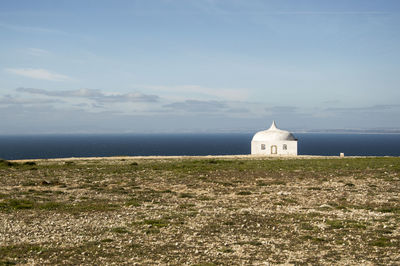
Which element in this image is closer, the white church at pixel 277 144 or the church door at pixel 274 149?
the white church at pixel 277 144

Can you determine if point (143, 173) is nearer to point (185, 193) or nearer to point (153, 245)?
point (185, 193)

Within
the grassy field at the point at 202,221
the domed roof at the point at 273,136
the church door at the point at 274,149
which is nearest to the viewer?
the grassy field at the point at 202,221

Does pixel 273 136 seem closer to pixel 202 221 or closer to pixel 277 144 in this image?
pixel 277 144

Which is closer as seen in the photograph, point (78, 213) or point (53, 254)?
point (53, 254)

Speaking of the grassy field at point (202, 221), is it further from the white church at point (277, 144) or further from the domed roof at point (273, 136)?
the domed roof at point (273, 136)

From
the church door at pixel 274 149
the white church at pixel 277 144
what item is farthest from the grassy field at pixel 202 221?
the church door at pixel 274 149

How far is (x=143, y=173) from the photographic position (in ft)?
130

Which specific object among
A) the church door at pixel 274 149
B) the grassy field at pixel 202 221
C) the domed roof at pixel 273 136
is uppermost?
the domed roof at pixel 273 136

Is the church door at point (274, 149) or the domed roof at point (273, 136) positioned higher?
the domed roof at point (273, 136)

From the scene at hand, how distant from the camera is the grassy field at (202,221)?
13914 millimetres

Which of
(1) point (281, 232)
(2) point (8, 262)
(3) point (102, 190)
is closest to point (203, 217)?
(1) point (281, 232)

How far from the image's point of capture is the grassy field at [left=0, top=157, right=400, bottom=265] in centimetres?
1391

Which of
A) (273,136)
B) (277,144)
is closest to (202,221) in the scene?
(277,144)

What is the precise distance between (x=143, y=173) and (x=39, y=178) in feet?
32.8
